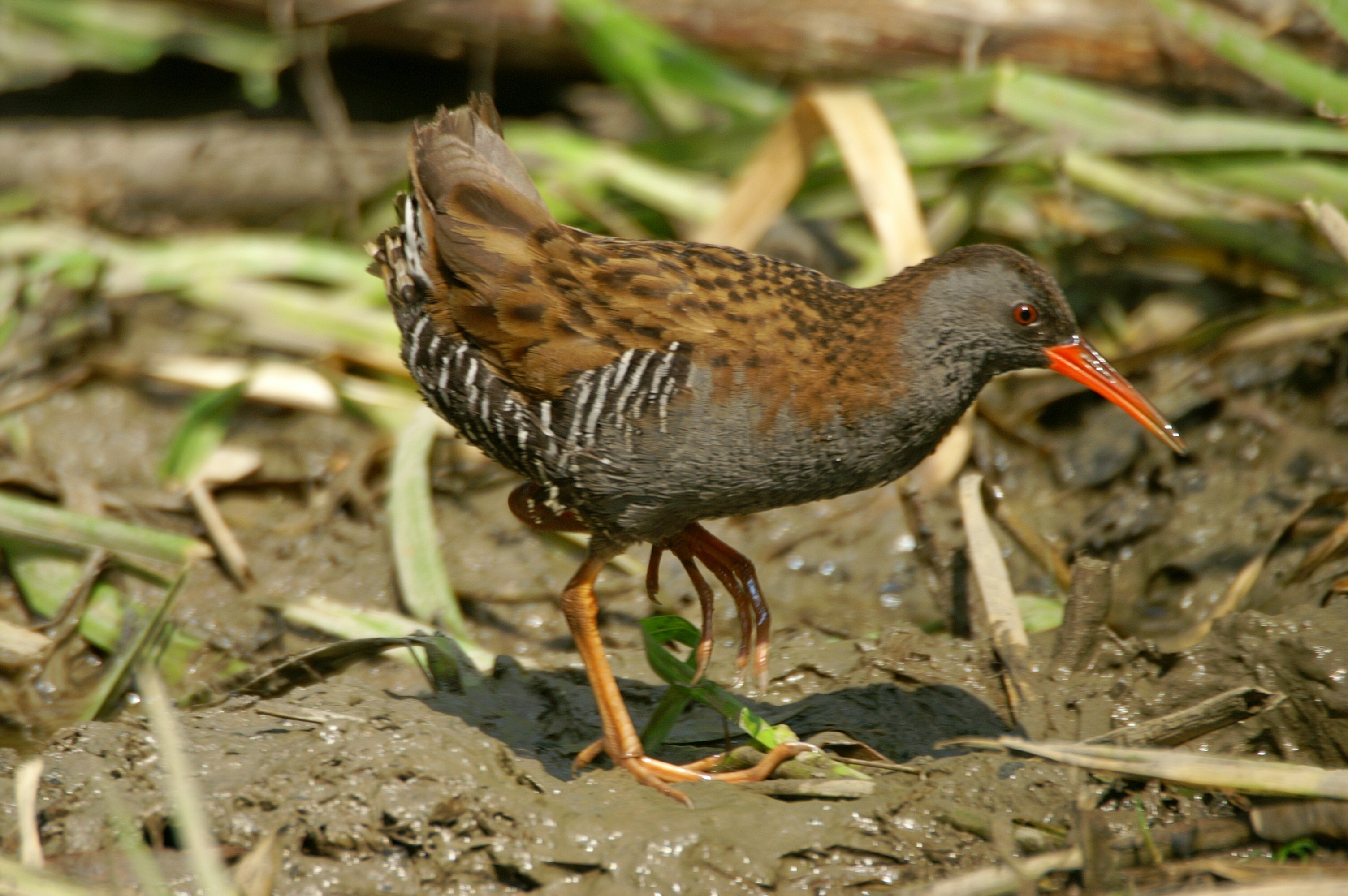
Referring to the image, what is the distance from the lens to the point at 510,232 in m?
3.35

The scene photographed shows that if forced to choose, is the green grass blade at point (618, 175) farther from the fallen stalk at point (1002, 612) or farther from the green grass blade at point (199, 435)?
the fallen stalk at point (1002, 612)

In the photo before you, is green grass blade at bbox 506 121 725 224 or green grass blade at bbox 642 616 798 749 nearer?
green grass blade at bbox 642 616 798 749

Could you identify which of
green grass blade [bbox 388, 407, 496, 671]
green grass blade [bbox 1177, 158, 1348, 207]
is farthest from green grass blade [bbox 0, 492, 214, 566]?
green grass blade [bbox 1177, 158, 1348, 207]

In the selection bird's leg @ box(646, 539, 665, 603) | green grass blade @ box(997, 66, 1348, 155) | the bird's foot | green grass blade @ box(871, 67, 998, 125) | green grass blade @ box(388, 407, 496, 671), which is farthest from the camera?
green grass blade @ box(871, 67, 998, 125)

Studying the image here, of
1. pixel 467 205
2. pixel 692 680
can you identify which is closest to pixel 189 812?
pixel 692 680

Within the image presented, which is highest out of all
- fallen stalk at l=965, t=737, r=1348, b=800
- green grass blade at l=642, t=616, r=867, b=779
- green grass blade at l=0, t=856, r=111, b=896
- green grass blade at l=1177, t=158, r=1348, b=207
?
green grass blade at l=1177, t=158, r=1348, b=207

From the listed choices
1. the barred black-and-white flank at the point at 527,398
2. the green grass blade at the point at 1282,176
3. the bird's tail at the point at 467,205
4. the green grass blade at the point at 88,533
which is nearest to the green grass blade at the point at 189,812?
the barred black-and-white flank at the point at 527,398

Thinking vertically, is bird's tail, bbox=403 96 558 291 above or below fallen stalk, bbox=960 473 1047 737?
above

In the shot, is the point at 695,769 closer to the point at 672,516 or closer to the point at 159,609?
the point at 672,516

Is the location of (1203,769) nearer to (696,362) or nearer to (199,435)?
(696,362)

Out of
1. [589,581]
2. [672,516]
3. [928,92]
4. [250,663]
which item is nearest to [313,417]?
[250,663]

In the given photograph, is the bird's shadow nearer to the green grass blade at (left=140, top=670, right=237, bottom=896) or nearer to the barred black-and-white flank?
the barred black-and-white flank

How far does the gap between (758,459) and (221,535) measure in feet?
7.18

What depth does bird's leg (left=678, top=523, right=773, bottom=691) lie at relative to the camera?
353 centimetres
